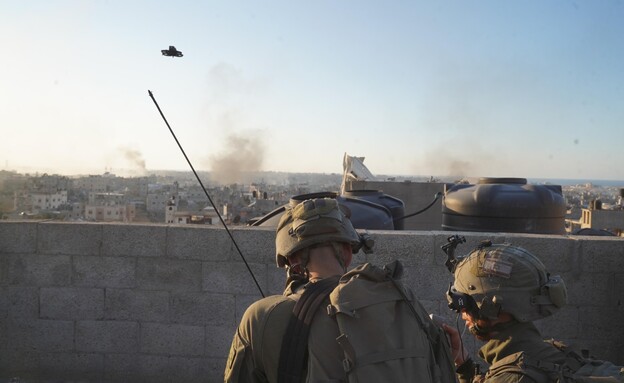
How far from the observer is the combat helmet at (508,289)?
2.27 m

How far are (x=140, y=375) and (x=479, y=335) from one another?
3.30 meters

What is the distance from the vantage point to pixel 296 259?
2.21m

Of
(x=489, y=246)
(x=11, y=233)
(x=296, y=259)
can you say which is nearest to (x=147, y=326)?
(x=11, y=233)

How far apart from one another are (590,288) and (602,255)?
0.30 metres

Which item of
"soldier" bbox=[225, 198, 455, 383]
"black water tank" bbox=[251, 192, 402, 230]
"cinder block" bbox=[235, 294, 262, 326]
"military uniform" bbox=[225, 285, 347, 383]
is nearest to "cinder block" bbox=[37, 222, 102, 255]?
"cinder block" bbox=[235, 294, 262, 326]

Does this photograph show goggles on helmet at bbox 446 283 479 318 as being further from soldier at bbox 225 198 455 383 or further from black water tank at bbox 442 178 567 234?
black water tank at bbox 442 178 567 234

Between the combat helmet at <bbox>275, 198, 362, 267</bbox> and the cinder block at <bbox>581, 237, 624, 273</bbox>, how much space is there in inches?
118

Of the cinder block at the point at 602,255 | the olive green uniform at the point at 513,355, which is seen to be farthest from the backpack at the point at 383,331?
the cinder block at the point at 602,255

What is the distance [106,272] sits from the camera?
183 inches

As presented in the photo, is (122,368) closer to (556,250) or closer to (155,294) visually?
(155,294)

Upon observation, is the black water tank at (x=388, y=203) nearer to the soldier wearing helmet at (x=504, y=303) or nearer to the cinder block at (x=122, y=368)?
the cinder block at (x=122, y=368)

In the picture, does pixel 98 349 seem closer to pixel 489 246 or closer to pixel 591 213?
pixel 489 246

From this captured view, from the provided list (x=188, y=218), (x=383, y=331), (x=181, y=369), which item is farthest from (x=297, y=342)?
(x=188, y=218)

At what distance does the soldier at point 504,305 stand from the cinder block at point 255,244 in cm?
233
